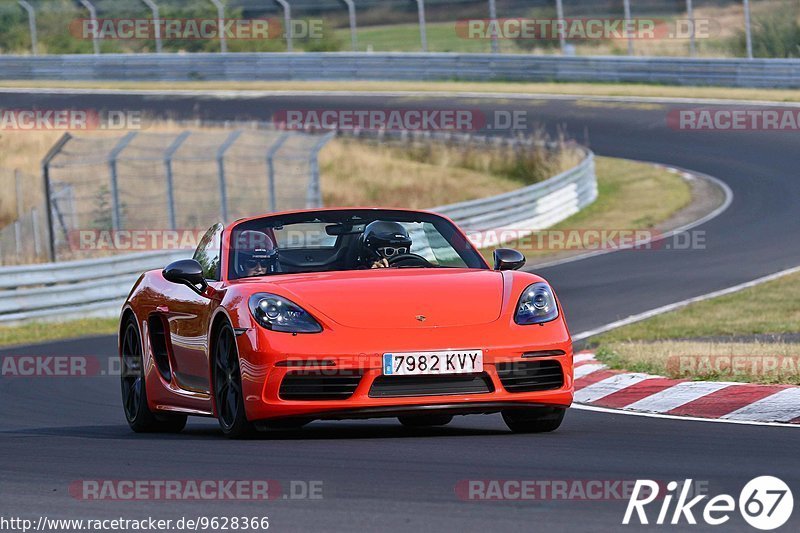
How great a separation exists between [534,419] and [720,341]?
5.71 meters

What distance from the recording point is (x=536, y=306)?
7.82 metres

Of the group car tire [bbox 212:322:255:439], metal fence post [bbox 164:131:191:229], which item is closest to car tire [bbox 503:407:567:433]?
car tire [bbox 212:322:255:439]

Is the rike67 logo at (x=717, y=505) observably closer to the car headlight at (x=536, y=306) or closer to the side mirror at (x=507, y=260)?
the car headlight at (x=536, y=306)

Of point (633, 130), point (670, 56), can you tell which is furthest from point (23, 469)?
point (670, 56)

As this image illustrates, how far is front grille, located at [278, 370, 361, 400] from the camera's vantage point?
7348 millimetres

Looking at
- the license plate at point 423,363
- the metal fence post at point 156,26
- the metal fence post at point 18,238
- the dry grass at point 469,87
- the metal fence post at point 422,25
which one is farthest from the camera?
the metal fence post at point 422,25

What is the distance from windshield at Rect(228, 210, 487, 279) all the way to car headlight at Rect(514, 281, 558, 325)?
77cm

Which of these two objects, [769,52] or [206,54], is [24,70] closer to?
[206,54]

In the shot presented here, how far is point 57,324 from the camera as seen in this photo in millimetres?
18922

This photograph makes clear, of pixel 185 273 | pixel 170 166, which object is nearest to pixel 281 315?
pixel 185 273

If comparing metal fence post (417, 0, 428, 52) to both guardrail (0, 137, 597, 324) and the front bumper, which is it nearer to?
guardrail (0, 137, 597, 324)

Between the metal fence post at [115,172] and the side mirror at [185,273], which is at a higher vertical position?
the side mirror at [185,273]

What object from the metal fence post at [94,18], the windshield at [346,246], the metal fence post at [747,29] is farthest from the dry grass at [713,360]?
the metal fence post at [94,18]

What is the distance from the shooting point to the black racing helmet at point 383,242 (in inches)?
337
